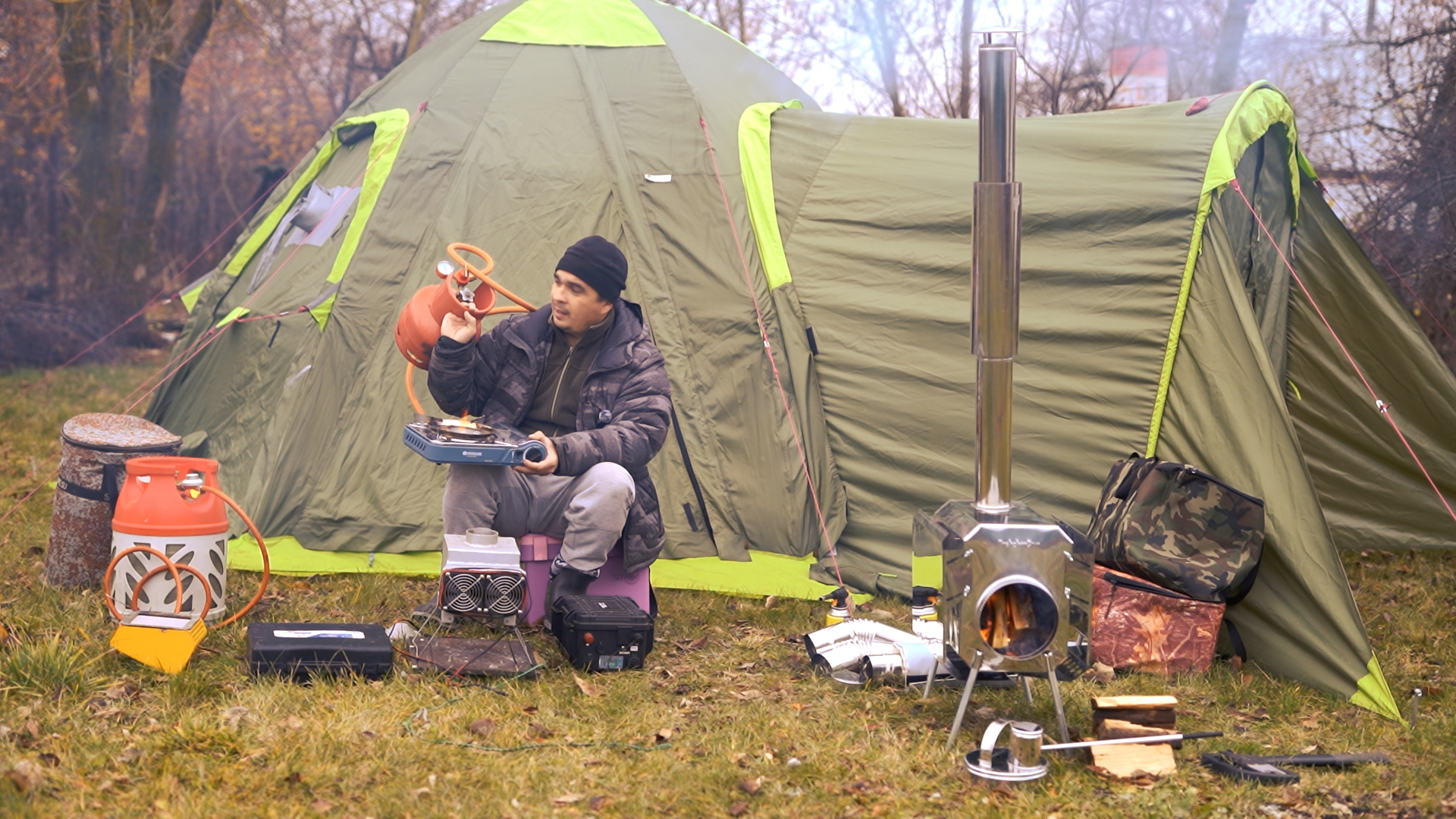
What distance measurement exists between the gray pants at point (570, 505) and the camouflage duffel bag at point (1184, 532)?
1.52 m

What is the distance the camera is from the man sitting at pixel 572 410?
3.76 m

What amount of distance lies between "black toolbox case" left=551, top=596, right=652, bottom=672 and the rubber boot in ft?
0.44

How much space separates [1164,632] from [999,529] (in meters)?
1.08

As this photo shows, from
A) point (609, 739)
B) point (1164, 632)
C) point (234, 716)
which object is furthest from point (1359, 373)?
point (234, 716)

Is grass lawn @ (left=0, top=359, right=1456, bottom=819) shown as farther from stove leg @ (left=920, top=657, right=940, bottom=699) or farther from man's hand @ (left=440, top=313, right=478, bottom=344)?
man's hand @ (left=440, top=313, right=478, bottom=344)

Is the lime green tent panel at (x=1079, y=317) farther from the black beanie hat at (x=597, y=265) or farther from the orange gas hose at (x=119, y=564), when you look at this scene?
the orange gas hose at (x=119, y=564)

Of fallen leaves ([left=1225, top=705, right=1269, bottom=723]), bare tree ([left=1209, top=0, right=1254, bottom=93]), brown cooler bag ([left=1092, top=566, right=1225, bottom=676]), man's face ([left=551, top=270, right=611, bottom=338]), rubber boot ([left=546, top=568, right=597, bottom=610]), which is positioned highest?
bare tree ([left=1209, top=0, right=1254, bottom=93])

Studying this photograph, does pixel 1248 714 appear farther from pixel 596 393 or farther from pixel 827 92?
pixel 827 92

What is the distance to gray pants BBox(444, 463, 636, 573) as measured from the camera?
3742 millimetres

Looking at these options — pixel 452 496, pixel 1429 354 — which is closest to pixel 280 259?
pixel 452 496

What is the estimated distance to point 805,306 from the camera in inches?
188

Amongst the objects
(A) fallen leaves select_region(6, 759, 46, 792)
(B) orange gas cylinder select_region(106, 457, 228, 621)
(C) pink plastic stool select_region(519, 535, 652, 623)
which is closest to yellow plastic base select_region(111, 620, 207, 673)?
(B) orange gas cylinder select_region(106, 457, 228, 621)

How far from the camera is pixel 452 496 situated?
3.75m

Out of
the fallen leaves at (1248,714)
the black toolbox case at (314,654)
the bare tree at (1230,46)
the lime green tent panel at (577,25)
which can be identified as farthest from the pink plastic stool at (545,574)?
the bare tree at (1230,46)
